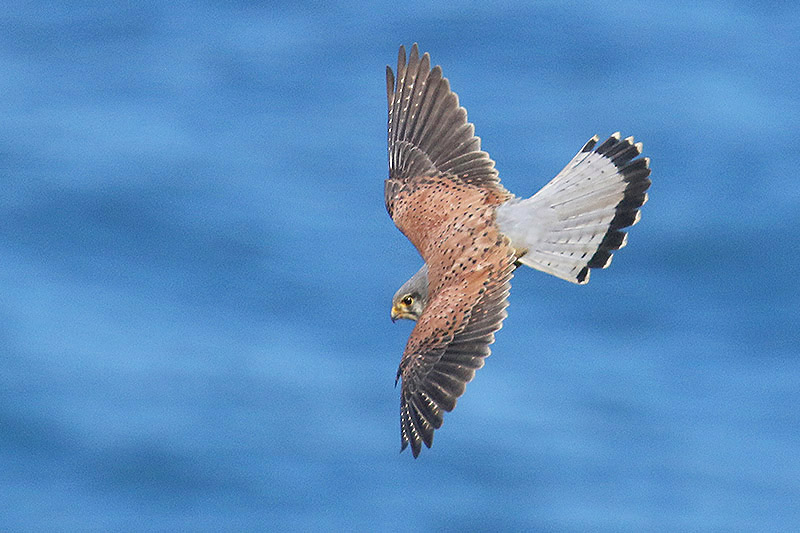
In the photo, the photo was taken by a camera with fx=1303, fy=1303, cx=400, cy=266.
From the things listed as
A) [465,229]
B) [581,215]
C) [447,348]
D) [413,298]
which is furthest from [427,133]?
[447,348]

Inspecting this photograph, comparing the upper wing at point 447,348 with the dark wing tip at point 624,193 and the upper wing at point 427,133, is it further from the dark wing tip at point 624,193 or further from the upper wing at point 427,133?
the upper wing at point 427,133

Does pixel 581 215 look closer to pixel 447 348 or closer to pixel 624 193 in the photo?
pixel 624 193

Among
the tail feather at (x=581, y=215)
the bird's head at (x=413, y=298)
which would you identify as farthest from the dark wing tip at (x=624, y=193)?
the bird's head at (x=413, y=298)

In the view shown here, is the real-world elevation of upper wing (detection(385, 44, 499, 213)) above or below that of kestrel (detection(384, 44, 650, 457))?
above

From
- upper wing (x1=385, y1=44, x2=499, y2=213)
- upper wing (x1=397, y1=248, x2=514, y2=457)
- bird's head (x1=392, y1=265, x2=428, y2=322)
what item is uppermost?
upper wing (x1=385, y1=44, x2=499, y2=213)

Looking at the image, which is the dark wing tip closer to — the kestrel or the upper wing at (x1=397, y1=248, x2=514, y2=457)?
the kestrel

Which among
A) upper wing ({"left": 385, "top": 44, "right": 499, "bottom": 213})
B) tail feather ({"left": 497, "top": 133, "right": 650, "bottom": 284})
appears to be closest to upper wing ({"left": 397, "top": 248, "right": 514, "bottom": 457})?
tail feather ({"left": 497, "top": 133, "right": 650, "bottom": 284})

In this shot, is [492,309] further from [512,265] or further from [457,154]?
[457,154]
